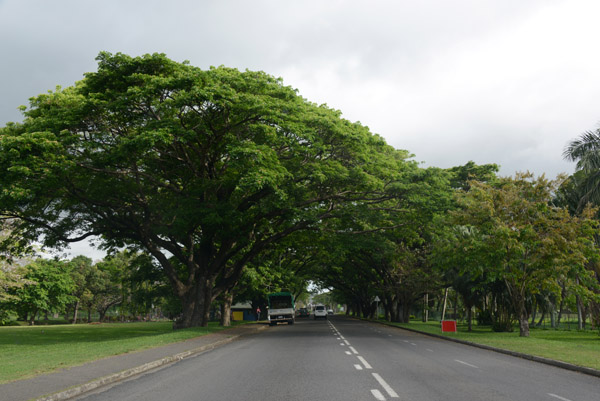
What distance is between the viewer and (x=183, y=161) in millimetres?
23625

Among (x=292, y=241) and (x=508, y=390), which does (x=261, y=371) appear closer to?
(x=508, y=390)

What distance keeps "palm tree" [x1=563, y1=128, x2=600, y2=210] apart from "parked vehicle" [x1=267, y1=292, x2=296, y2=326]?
25524 millimetres

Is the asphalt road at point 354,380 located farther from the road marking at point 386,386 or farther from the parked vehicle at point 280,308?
the parked vehicle at point 280,308

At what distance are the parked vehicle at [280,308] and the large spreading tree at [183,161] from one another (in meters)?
14.1

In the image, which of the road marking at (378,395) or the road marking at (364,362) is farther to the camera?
the road marking at (364,362)

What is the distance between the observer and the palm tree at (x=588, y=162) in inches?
1039

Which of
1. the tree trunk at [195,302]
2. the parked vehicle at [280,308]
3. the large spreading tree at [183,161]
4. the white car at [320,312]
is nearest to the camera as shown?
the large spreading tree at [183,161]

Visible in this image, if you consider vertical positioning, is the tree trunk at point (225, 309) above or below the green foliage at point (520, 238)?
below

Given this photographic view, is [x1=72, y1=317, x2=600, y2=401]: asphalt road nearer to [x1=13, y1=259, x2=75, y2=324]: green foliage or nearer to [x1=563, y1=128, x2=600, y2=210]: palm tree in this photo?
[x1=563, y1=128, x2=600, y2=210]: palm tree

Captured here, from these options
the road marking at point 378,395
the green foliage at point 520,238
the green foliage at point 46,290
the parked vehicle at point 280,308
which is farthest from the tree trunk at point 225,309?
the green foliage at point 46,290

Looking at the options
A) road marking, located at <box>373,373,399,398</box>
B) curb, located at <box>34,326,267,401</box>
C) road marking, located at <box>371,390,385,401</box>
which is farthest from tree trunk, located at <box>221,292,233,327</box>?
road marking, located at <box>371,390,385,401</box>

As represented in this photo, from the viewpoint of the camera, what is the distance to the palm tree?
2640 centimetres

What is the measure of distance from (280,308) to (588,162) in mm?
27902

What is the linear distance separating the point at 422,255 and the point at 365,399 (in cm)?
3649
